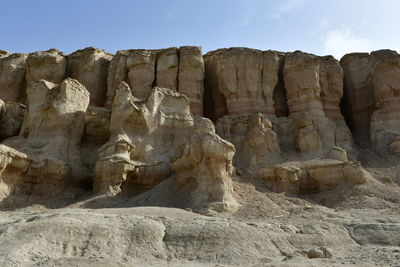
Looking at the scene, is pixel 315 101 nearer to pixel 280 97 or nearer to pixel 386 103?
pixel 280 97

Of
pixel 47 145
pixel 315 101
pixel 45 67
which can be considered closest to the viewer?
pixel 47 145

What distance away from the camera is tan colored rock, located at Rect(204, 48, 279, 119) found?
26.1 meters

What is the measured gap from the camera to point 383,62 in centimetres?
2650

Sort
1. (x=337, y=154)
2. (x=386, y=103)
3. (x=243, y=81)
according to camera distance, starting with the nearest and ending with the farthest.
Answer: (x=337, y=154) < (x=386, y=103) < (x=243, y=81)

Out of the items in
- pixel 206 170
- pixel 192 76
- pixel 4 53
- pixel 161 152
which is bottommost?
pixel 206 170

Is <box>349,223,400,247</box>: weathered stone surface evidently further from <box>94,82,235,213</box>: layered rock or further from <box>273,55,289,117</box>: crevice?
<box>273,55,289,117</box>: crevice

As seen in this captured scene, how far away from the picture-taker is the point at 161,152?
65.3ft

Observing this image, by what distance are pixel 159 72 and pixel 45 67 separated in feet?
26.1

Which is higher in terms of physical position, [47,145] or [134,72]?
[134,72]

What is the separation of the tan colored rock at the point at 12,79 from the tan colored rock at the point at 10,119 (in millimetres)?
5776

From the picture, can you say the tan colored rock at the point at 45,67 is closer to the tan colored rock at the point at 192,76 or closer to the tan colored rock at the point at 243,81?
the tan colored rock at the point at 192,76

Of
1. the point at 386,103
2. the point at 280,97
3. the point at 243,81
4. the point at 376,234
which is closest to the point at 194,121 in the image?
the point at 243,81

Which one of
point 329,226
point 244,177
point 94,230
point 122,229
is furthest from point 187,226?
point 244,177

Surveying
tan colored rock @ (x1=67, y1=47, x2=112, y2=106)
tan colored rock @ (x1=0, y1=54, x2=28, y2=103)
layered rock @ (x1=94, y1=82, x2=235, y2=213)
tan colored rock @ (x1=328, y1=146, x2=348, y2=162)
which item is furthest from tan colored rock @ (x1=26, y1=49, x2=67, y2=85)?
tan colored rock @ (x1=328, y1=146, x2=348, y2=162)
